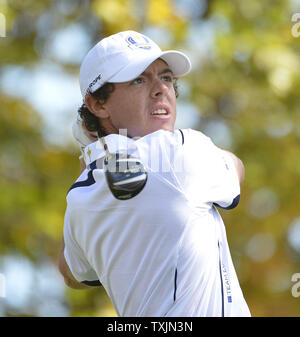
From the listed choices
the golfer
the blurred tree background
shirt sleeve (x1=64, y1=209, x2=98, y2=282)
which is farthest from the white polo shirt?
the blurred tree background

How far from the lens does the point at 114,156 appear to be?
240cm

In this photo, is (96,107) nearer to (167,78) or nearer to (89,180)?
(167,78)

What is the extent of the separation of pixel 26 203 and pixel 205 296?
11.3 ft

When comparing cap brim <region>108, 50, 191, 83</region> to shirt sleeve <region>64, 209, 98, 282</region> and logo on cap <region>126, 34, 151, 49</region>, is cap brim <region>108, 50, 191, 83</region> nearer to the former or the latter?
logo on cap <region>126, 34, 151, 49</region>

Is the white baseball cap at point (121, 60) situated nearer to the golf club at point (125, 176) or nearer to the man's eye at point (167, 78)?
the man's eye at point (167, 78)

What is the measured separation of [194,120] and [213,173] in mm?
3746

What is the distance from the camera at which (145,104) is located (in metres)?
2.66

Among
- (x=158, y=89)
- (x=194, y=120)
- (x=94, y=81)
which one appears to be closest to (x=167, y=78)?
(x=158, y=89)

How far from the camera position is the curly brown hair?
2721 mm

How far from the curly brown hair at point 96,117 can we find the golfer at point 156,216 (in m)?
0.05

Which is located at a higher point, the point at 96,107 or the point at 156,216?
the point at 96,107

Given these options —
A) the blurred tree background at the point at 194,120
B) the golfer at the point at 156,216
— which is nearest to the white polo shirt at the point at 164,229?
the golfer at the point at 156,216

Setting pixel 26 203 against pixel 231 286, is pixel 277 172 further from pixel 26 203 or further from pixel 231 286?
pixel 231 286

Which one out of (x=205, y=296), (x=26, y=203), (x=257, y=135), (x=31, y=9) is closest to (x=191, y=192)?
(x=205, y=296)
